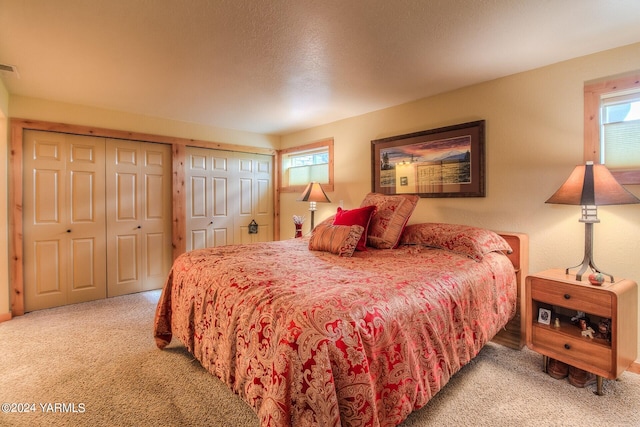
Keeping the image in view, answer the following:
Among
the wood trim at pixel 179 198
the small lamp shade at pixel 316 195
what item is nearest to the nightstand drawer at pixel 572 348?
the small lamp shade at pixel 316 195

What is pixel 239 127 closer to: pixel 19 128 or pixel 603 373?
pixel 19 128

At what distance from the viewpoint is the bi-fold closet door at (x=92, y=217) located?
3.23m

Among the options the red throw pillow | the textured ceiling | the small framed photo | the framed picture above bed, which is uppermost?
the textured ceiling

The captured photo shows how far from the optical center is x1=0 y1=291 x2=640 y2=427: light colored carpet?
5.26 feet

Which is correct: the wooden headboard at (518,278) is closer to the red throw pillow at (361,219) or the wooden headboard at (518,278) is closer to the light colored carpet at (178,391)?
the light colored carpet at (178,391)

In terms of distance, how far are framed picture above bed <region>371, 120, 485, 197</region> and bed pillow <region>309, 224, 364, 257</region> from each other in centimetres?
108

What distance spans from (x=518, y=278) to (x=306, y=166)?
319 cm

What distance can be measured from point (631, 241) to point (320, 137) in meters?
3.40

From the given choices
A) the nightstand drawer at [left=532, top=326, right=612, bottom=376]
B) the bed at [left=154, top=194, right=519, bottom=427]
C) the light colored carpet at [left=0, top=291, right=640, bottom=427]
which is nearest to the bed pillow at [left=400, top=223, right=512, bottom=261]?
the bed at [left=154, top=194, right=519, bottom=427]

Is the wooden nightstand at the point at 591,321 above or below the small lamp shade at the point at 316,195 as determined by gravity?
below

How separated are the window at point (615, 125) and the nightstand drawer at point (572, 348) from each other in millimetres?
1128

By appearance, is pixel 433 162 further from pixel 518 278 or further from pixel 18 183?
pixel 18 183

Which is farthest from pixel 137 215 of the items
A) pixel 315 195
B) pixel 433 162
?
pixel 433 162

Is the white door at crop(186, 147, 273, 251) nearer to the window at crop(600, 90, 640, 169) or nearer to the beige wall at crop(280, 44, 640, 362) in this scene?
the beige wall at crop(280, 44, 640, 362)
